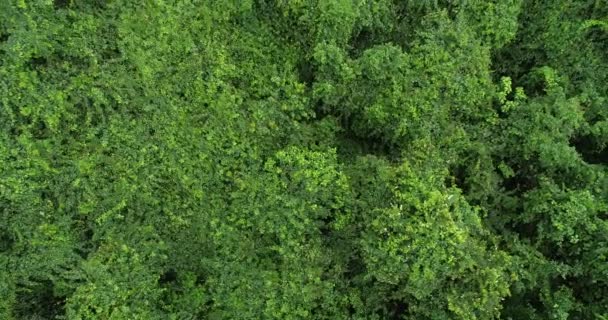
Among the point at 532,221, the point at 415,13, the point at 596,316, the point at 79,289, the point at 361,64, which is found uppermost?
the point at 415,13

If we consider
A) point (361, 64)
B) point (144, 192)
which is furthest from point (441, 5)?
point (144, 192)

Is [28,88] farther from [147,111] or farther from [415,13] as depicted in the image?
[415,13]

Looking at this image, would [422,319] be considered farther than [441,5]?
No

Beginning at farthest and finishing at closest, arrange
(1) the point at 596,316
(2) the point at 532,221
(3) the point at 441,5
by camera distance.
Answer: (3) the point at 441,5, (2) the point at 532,221, (1) the point at 596,316

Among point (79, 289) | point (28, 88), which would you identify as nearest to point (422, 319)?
point (79, 289)

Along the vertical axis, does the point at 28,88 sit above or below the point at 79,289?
above

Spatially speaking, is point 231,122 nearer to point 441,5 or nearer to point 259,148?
point 259,148

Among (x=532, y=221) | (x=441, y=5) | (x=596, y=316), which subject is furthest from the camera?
(x=441, y=5)
